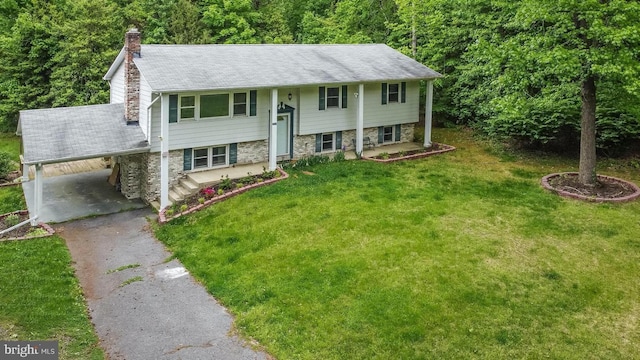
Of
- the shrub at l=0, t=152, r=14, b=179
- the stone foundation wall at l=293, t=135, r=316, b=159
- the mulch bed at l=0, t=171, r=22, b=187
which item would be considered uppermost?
the stone foundation wall at l=293, t=135, r=316, b=159

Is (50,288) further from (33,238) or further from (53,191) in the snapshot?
(53,191)

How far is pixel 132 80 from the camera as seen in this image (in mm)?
19469

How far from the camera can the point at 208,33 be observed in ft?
108

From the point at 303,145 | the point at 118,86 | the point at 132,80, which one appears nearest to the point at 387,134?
the point at 303,145

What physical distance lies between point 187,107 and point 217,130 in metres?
1.45

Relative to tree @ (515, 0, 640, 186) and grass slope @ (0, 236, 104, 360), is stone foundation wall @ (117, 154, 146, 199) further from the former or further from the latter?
tree @ (515, 0, 640, 186)

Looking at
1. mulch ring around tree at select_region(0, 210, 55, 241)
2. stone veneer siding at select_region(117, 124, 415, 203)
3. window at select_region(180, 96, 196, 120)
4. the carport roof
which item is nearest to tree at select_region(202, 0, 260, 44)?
stone veneer siding at select_region(117, 124, 415, 203)

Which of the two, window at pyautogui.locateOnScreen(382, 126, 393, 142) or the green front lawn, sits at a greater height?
window at pyautogui.locateOnScreen(382, 126, 393, 142)

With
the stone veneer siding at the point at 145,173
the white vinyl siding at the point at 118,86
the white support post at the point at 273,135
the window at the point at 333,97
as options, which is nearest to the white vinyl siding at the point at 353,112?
the window at the point at 333,97

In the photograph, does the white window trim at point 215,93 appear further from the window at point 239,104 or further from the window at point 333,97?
the window at point 333,97

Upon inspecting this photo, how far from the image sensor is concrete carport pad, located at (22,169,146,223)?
18422 millimetres

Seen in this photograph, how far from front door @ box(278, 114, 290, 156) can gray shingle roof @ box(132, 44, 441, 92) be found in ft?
5.98

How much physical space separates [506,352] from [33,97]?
28.6 m

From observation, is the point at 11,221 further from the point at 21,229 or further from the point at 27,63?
the point at 27,63
